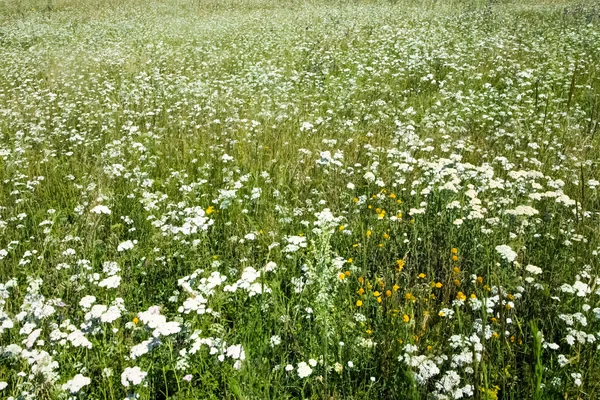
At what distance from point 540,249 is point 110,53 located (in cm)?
1119

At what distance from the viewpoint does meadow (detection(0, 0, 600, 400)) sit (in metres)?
2.41

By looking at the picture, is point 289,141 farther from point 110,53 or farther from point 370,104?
point 110,53

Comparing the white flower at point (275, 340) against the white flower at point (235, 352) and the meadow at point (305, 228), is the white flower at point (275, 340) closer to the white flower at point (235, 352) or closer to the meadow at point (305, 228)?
the meadow at point (305, 228)

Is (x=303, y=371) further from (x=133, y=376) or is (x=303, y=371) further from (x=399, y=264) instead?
(x=399, y=264)

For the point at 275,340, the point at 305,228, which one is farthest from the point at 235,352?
the point at 305,228

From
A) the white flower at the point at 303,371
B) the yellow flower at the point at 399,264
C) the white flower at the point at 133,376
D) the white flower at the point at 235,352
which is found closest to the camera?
the white flower at the point at 133,376

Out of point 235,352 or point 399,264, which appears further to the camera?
point 399,264

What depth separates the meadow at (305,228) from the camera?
2.41m

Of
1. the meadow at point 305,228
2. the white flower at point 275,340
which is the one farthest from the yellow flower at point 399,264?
the white flower at point 275,340

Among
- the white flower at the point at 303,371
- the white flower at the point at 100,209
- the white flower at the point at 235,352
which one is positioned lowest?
the white flower at the point at 303,371

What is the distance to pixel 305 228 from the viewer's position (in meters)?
4.02

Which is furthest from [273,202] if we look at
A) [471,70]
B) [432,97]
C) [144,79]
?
[471,70]

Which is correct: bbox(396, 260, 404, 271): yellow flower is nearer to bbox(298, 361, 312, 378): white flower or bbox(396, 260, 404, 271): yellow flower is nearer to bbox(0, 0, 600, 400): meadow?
bbox(0, 0, 600, 400): meadow

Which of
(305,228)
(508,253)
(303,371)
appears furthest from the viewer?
(305,228)
